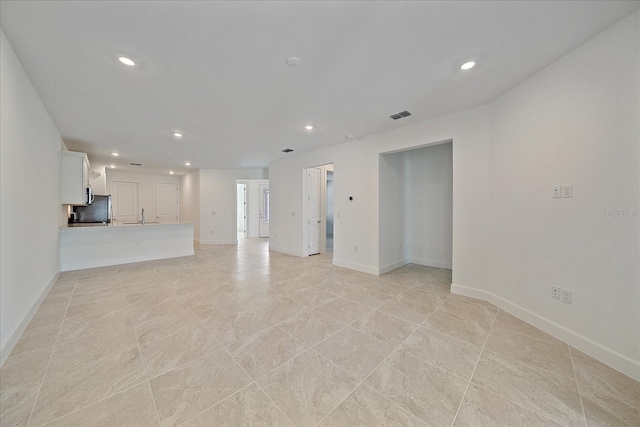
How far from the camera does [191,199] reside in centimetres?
843

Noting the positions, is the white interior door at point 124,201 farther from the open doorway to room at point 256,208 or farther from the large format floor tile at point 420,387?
the large format floor tile at point 420,387

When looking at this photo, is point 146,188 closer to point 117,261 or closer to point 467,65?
point 117,261

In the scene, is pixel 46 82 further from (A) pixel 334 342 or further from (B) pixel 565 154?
(B) pixel 565 154

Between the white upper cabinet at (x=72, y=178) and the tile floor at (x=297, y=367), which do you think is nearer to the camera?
the tile floor at (x=297, y=367)

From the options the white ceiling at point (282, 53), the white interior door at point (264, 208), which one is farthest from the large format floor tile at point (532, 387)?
the white interior door at point (264, 208)

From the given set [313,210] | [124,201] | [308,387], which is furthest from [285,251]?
[124,201]

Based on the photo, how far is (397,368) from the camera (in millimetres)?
1756

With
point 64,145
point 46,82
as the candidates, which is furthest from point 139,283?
point 64,145

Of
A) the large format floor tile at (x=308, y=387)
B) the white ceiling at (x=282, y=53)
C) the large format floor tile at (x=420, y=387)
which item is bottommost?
the large format floor tile at (x=420, y=387)

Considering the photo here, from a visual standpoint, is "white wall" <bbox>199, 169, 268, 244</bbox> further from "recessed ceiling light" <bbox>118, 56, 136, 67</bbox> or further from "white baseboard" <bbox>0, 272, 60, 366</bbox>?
"recessed ceiling light" <bbox>118, 56, 136, 67</bbox>

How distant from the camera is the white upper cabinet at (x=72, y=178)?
13.6 ft

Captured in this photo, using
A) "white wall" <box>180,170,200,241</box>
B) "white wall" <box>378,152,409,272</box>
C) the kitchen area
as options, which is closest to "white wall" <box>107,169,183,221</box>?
the kitchen area

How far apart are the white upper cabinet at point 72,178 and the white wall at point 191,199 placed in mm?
3469

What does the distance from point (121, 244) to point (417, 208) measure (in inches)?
264
